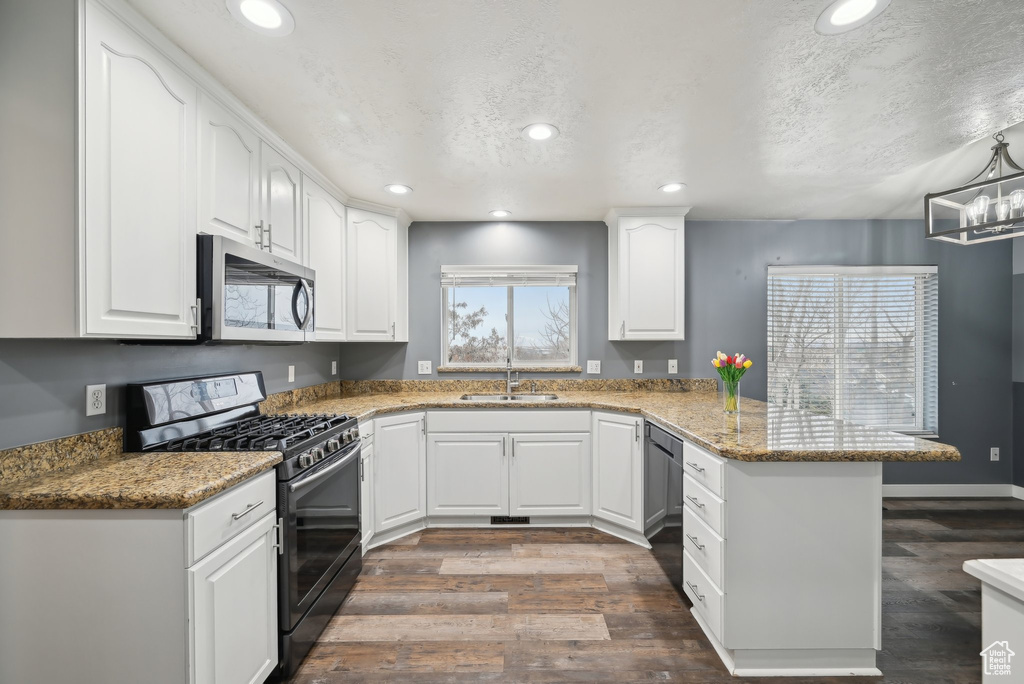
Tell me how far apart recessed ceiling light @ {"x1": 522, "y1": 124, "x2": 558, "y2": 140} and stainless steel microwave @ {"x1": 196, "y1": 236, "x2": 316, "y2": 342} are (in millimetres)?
1341

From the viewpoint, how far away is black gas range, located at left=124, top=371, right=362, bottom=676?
66.7 inches

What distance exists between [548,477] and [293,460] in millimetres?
1826

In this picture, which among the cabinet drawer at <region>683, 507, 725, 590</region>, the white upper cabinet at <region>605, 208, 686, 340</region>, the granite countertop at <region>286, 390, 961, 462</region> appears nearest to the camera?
the granite countertop at <region>286, 390, 961, 462</region>

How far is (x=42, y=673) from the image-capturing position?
122 cm

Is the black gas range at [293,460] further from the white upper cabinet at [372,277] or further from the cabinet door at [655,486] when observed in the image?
the cabinet door at [655,486]

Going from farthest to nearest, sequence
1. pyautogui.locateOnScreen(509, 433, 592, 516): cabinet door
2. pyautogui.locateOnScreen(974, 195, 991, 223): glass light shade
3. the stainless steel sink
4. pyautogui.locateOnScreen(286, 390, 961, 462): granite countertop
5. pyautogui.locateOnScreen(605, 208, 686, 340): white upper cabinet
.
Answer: the stainless steel sink < pyautogui.locateOnScreen(605, 208, 686, 340): white upper cabinet < pyautogui.locateOnScreen(509, 433, 592, 516): cabinet door < pyautogui.locateOnScreen(974, 195, 991, 223): glass light shade < pyautogui.locateOnScreen(286, 390, 961, 462): granite countertop

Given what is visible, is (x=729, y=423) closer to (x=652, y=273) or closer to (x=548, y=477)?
(x=548, y=477)

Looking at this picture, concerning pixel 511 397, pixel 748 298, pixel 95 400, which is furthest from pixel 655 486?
pixel 95 400

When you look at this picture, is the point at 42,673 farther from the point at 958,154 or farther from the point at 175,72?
the point at 958,154

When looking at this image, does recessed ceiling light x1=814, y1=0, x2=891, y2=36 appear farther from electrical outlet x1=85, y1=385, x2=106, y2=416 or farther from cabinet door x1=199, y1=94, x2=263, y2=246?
electrical outlet x1=85, y1=385, x2=106, y2=416

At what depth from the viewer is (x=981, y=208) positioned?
2080mm

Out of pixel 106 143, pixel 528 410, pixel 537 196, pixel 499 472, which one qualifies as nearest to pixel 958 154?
pixel 537 196

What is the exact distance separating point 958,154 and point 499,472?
3317 mm

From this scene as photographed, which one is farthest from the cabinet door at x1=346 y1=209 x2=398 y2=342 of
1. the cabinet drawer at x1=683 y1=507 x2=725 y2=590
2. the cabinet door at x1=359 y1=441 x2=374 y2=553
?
the cabinet drawer at x1=683 y1=507 x2=725 y2=590
